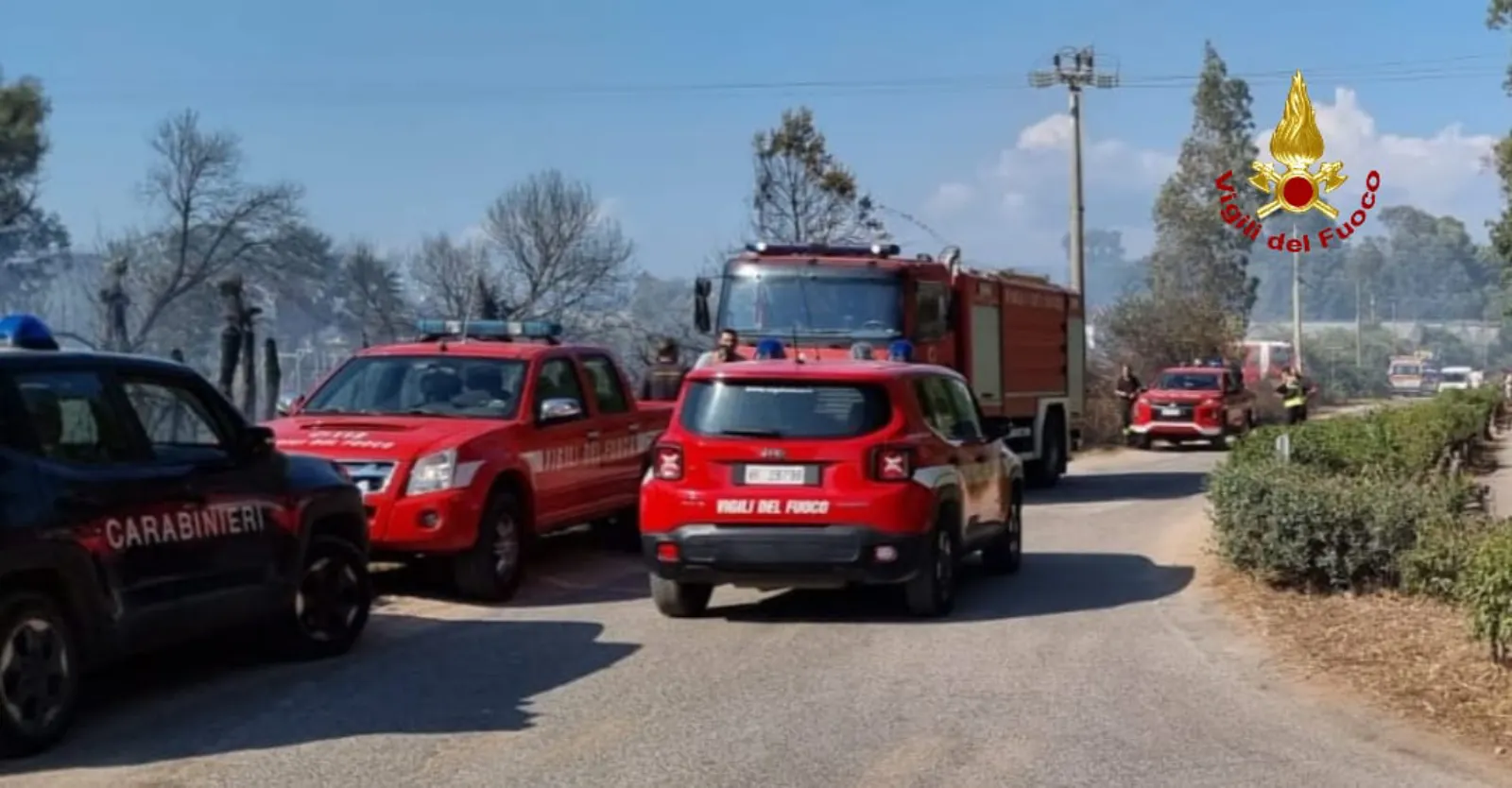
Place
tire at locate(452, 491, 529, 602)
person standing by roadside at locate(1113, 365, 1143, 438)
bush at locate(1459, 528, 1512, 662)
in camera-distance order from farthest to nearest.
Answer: person standing by roadside at locate(1113, 365, 1143, 438)
tire at locate(452, 491, 529, 602)
bush at locate(1459, 528, 1512, 662)

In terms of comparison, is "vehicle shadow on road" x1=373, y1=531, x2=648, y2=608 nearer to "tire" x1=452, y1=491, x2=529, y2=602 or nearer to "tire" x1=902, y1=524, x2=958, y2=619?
"tire" x1=452, y1=491, x2=529, y2=602

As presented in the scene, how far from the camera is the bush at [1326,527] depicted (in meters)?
11.8

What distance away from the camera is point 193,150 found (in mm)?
37438

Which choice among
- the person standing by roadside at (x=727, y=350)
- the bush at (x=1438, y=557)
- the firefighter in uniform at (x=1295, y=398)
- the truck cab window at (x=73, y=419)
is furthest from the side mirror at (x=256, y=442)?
the firefighter in uniform at (x=1295, y=398)

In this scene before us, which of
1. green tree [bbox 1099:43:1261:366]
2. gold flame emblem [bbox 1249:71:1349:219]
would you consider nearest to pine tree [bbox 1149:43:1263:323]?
green tree [bbox 1099:43:1261:366]

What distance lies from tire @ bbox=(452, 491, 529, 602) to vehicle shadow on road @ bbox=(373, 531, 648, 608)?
125mm

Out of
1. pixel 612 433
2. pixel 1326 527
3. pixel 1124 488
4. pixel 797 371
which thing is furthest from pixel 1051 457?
pixel 797 371

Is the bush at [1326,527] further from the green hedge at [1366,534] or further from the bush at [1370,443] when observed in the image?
the bush at [1370,443]

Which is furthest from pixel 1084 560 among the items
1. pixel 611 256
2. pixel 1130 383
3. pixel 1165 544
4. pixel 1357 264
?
pixel 1357 264

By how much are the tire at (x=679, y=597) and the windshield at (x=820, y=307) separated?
7.50m

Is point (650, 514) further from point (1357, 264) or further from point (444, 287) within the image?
point (1357, 264)

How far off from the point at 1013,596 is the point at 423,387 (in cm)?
445

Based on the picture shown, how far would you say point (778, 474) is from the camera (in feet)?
36.4

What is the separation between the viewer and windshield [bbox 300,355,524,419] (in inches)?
512
